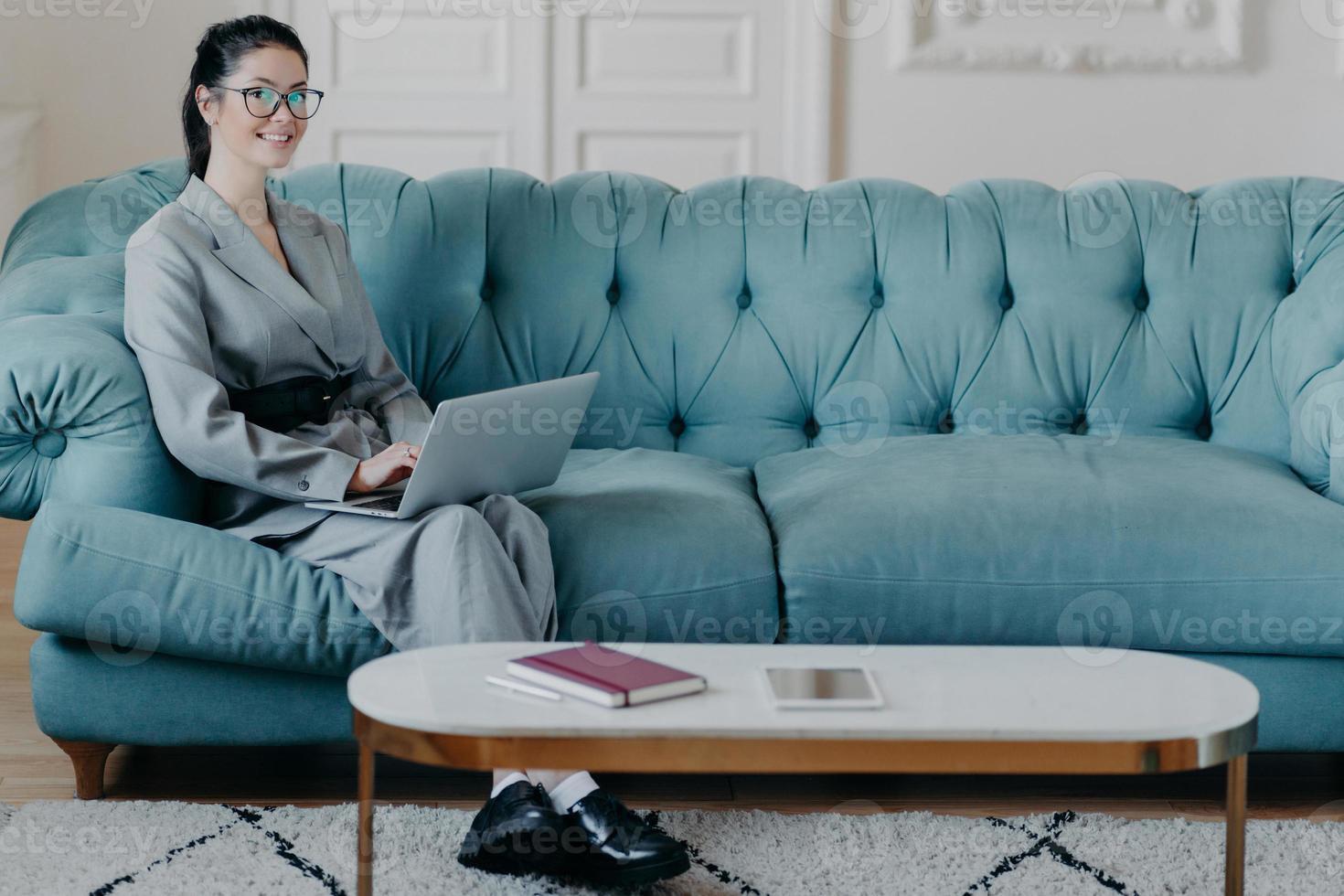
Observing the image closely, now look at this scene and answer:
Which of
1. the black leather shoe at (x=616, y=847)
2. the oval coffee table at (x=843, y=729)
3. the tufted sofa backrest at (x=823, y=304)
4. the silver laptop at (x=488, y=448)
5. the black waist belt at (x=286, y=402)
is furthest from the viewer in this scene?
the tufted sofa backrest at (x=823, y=304)

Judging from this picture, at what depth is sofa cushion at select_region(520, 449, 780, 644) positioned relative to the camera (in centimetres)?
179

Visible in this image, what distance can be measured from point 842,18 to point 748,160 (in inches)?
16.4

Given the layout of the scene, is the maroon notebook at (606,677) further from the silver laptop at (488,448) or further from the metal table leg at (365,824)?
the silver laptop at (488,448)

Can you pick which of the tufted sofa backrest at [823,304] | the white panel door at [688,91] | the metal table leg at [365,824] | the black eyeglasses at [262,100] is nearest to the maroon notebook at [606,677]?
the metal table leg at [365,824]

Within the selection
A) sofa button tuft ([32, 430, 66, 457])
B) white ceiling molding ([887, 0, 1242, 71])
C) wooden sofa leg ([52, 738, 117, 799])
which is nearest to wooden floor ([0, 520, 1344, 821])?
wooden sofa leg ([52, 738, 117, 799])

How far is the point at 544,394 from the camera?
67.5 inches

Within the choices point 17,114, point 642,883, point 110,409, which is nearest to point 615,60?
point 17,114

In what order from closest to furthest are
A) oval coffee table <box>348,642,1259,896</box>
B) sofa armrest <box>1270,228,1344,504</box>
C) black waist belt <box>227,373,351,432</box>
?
oval coffee table <box>348,642,1259,896</box> → black waist belt <box>227,373,351,432</box> → sofa armrest <box>1270,228,1344,504</box>

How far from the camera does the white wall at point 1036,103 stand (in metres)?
3.38

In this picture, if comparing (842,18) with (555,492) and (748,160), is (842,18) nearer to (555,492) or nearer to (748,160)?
(748,160)

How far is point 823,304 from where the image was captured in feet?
7.92

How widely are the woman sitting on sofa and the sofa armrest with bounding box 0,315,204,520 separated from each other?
0.04 m

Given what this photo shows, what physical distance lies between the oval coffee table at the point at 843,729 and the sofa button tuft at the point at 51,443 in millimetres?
769

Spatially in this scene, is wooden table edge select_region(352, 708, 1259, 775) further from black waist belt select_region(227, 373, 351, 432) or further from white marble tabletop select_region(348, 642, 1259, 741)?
black waist belt select_region(227, 373, 351, 432)
